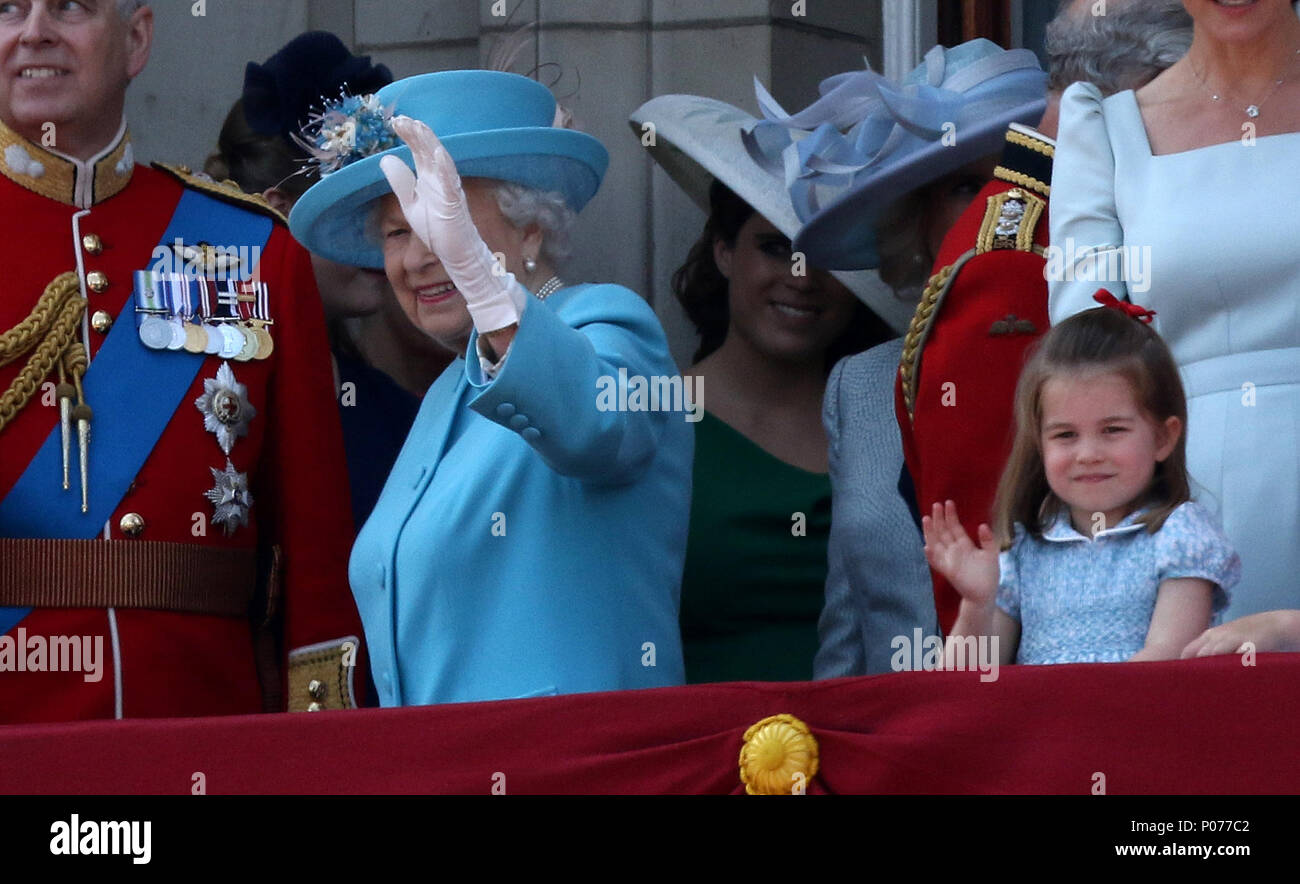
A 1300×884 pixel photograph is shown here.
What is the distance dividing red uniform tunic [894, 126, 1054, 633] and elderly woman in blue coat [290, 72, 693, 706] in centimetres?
38

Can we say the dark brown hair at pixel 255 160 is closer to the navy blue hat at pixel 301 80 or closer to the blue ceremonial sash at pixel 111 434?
the navy blue hat at pixel 301 80

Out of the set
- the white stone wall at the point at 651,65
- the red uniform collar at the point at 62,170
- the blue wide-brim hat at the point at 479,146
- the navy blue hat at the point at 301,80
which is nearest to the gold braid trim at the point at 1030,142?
the blue wide-brim hat at the point at 479,146

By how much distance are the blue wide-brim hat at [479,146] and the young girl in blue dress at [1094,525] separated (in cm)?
76

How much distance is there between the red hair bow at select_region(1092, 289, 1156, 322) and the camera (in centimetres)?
279

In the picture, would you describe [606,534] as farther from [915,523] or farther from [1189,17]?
[1189,17]

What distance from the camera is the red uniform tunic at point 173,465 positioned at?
326cm

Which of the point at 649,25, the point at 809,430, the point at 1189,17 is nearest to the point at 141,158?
the point at 649,25

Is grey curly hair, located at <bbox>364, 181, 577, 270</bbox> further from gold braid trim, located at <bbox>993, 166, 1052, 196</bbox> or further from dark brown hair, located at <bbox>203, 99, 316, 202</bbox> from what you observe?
dark brown hair, located at <bbox>203, 99, 316, 202</bbox>

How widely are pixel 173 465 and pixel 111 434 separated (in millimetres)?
98

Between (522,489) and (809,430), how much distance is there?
45.5 inches

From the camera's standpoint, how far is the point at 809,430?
13.1 feet
